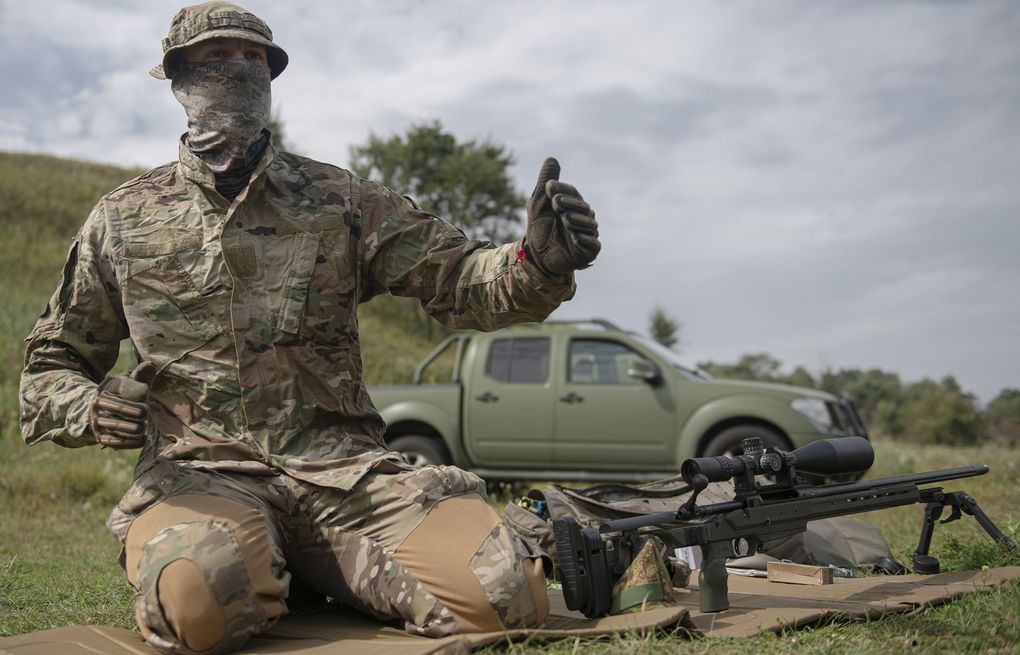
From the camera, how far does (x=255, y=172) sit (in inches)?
138

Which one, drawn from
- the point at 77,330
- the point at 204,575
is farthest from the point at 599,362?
the point at 204,575

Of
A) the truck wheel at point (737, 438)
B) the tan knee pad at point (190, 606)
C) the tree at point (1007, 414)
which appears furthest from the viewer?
the tree at point (1007, 414)

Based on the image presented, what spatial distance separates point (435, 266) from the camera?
11.7 ft

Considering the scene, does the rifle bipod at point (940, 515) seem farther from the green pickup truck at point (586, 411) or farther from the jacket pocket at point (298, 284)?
the green pickup truck at point (586, 411)

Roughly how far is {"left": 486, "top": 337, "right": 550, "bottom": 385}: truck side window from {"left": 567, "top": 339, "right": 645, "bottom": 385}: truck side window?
0.93 feet

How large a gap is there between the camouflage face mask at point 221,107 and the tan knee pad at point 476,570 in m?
1.55

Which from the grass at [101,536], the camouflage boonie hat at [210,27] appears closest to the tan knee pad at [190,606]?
the grass at [101,536]

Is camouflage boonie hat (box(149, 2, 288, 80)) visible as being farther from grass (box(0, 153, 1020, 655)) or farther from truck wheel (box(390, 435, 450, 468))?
truck wheel (box(390, 435, 450, 468))

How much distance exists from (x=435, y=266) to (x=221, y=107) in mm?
990

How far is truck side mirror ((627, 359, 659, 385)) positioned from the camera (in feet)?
29.8

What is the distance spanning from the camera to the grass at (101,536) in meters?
2.90

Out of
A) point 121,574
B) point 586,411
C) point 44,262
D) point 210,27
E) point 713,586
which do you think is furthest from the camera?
point 44,262

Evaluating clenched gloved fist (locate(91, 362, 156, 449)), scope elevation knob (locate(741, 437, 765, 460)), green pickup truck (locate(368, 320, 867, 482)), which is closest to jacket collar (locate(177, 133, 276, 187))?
clenched gloved fist (locate(91, 362, 156, 449))

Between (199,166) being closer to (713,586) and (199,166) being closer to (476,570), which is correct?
(476,570)
